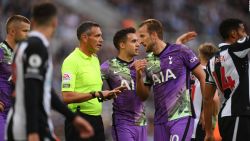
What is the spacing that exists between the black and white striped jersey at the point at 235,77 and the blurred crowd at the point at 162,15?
11140mm

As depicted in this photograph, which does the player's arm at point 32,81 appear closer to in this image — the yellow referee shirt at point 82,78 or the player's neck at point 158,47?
the yellow referee shirt at point 82,78

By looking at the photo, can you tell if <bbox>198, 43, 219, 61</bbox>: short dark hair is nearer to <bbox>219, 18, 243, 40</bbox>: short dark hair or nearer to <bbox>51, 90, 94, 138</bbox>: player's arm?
<bbox>219, 18, 243, 40</bbox>: short dark hair

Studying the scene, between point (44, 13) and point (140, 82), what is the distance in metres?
3.94

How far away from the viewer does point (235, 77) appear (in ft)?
35.2

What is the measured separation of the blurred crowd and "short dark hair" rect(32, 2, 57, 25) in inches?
532

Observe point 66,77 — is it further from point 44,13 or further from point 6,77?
point 44,13

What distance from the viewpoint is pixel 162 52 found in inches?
477

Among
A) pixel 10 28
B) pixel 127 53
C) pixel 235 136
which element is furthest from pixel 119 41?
pixel 235 136

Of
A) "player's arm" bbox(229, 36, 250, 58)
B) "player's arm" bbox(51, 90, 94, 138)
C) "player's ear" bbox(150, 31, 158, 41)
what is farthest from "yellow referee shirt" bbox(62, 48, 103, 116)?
"player's arm" bbox(51, 90, 94, 138)

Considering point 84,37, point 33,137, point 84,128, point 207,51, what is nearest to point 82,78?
point 84,37

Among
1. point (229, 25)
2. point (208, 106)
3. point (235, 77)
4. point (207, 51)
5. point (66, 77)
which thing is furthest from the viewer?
point (207, 51)

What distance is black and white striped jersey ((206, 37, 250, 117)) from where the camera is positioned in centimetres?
1065

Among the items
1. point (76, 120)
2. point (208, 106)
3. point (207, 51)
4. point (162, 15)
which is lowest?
point (76, 120)

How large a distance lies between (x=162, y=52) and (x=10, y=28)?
2380mm
